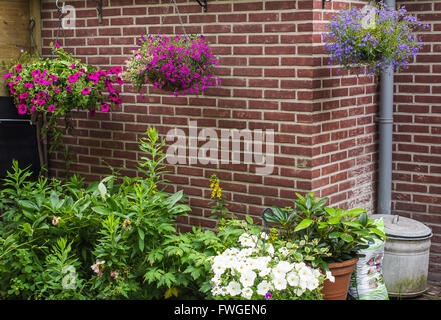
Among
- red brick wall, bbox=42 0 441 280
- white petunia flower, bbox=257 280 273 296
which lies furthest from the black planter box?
white petunia flower, bbox=257 280 273 296

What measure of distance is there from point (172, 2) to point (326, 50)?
4.20ft

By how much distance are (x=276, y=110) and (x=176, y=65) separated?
760 millimetres

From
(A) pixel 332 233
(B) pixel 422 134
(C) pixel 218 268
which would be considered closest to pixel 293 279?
(C) pixel 218 268

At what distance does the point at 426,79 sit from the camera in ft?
16.9

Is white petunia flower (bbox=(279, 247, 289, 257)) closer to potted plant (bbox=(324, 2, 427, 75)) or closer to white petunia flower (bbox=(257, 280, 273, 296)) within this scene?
white petunia flower (bbox=(257, 280, 273, 296))

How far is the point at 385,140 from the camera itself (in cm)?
517

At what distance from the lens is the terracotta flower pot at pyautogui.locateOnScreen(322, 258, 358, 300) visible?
412cm

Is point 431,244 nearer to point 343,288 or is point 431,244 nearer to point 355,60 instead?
point 343,288

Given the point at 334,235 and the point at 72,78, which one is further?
the point at 72,78

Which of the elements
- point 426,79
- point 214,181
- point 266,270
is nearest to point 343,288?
point 266,270

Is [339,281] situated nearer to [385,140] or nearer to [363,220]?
[363,220]

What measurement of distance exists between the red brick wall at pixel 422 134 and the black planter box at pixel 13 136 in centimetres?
303

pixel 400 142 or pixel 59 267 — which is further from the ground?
pixel 400 142

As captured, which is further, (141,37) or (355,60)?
(141,37)
